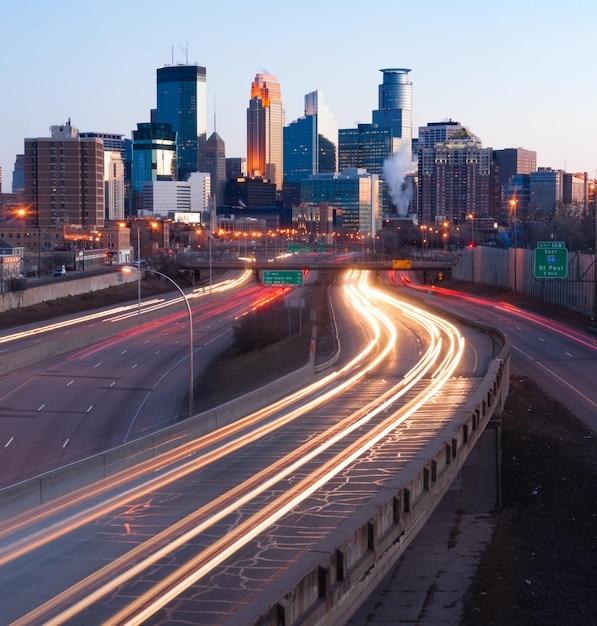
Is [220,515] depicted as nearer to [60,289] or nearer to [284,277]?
[284,277]

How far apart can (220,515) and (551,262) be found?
4556 centimetres

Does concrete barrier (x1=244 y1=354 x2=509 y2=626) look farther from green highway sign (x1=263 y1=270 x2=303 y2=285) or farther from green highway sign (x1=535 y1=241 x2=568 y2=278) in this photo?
green highway sign (x1=263 y1=270 x2=303 y2=285)

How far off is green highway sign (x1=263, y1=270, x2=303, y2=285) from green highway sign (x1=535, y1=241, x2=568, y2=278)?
22081 mm

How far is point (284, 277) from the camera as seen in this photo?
7831 centimetres

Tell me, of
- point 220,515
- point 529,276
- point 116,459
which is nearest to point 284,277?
point 529,276

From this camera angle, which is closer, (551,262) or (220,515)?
(220,515)

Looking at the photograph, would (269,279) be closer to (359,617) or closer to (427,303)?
(427,303)

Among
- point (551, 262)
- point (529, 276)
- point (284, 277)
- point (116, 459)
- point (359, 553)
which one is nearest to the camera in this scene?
point (359, 553)

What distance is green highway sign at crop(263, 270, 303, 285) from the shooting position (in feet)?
254

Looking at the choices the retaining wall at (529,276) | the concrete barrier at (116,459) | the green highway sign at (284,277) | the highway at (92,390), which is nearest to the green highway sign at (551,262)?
the retaining wall at (529,276)

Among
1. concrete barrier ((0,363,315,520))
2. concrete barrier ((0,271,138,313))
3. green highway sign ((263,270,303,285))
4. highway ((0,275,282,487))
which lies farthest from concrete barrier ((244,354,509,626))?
concrete barrier ((0,271,138,313))

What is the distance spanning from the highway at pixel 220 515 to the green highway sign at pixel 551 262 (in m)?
26.3

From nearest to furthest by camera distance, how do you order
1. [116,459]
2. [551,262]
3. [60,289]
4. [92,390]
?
[116,459], [92,390], [551,262], [60,289]

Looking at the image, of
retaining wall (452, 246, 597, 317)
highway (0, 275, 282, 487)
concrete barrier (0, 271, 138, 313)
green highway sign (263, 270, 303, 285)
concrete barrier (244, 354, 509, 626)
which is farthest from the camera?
concrete barrier (0, 271, 138, 313)
